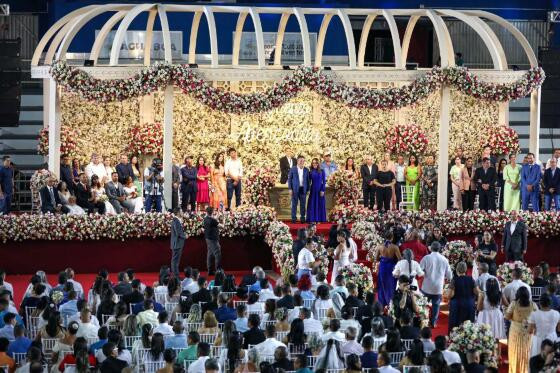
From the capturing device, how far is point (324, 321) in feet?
52.2

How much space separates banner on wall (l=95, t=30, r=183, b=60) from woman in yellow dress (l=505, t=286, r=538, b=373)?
67.5 feet

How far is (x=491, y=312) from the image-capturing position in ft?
57.2

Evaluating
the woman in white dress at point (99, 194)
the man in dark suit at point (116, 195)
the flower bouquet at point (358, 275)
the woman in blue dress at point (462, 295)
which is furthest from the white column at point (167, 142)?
the woman in blue dress at point (462, 295)

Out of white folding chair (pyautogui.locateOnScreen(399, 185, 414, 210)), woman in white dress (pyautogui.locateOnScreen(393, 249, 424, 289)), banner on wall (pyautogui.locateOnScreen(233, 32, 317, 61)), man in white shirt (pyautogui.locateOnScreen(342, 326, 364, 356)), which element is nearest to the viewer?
man in white shirt (pyautogui.locateOnScreen(342, 326, 364, 356))

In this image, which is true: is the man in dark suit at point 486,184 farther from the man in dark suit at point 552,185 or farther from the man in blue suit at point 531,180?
the man in dark suit at point 552,185

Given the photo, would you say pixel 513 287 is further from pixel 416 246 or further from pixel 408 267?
pixel 416 246

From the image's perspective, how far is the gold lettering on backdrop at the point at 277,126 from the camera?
28.3 metres

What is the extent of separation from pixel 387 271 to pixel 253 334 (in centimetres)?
540

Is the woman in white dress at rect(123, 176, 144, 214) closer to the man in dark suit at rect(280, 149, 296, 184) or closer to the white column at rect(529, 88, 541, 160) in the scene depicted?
the man in dark suit at rect(280, 149, 296, 184)

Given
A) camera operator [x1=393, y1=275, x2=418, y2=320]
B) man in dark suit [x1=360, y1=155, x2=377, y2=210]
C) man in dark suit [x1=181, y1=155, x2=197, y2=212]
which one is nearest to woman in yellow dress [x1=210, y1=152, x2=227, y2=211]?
man in dark suit [x1=181, y1=155, x2=197, y2=212]

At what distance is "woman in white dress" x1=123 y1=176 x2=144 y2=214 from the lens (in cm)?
2569

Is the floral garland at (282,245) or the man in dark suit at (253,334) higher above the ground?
the floral garland at (282,245)

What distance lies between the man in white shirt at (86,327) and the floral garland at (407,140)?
45.8 feet

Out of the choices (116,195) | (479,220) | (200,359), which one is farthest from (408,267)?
(116,195)
